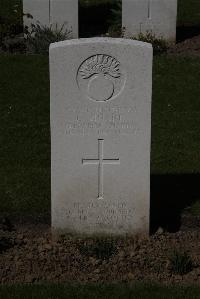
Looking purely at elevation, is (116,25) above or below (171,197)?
above

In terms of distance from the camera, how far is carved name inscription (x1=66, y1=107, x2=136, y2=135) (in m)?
7.62

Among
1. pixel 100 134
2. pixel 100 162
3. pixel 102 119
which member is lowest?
pixel 100 162

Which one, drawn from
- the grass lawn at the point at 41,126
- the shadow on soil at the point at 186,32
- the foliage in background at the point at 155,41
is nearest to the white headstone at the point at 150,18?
the foliage in background at the point at 155,41

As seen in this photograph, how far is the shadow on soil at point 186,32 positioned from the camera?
15780 mm

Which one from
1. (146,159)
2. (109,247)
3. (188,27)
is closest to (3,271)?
(109,247)

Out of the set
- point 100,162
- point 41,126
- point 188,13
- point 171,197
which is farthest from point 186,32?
point 100,162

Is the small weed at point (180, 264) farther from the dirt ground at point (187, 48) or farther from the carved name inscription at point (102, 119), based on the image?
the dirt ground at point (187, 48)

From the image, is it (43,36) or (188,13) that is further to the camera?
(188,13)

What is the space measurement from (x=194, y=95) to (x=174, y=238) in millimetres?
4729

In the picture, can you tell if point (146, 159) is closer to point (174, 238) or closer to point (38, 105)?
point (174, 238)

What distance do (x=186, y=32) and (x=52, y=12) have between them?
8.71 feet

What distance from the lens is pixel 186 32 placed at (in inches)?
637

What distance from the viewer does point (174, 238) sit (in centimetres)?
795

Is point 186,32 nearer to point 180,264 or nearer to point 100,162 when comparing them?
point 100,162
